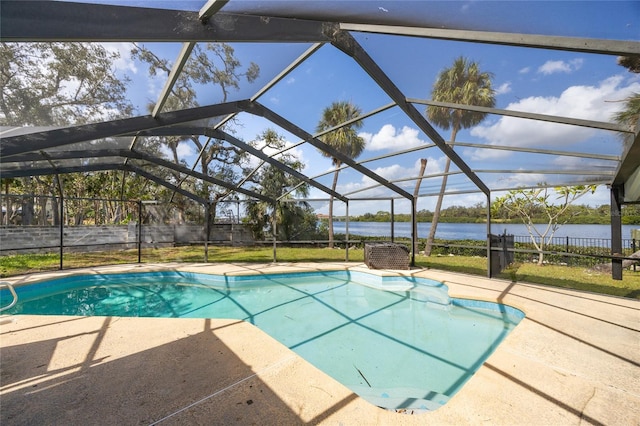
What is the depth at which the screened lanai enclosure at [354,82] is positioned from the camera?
198cm

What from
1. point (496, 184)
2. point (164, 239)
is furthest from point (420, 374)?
point (164, 239)

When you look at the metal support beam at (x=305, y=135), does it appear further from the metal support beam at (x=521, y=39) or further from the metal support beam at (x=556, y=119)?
the metal support beam at (x=556, y=119)

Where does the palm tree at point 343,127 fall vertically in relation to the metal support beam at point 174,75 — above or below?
above

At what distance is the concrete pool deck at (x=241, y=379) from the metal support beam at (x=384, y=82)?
3157mm

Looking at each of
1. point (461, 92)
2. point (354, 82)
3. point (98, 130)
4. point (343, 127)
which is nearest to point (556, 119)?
point (461, 92)

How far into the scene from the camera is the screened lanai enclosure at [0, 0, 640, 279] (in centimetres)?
198

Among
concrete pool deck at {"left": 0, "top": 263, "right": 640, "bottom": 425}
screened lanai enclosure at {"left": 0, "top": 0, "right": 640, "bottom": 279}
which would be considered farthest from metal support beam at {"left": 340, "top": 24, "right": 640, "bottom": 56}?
concrete pool deck at {"left": 0, "top": 263, "right": 640, "bottom": 425}

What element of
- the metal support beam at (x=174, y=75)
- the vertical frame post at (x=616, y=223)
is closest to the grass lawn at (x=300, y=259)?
the vertical frame post at (x=616, y=223)

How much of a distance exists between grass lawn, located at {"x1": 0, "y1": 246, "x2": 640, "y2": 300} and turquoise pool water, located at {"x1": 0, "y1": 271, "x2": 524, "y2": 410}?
2.00 meters

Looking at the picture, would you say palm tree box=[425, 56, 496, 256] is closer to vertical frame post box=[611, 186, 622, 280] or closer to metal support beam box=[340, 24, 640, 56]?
metal support beam box=[340, 24, 640, 56]

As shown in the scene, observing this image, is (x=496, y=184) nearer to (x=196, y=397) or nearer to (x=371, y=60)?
(x=371, y=60)

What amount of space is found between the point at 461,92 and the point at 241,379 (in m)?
4.39

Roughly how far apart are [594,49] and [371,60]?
2137 mm

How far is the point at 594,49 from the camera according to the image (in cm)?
191
